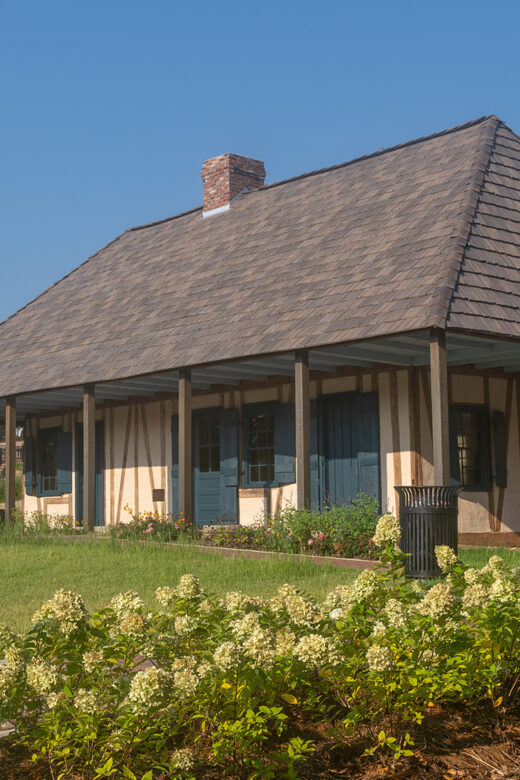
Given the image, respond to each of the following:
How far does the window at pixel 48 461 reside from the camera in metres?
22.3

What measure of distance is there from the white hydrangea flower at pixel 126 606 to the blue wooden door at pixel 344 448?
11.1 meters

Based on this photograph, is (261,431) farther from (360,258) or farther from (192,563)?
(192,563)

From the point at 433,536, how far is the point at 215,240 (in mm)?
11067

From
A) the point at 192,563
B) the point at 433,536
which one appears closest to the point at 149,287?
the point at 192,563

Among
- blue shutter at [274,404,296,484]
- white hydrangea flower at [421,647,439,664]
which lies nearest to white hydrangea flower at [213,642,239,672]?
white hydrangea flower at [421,647,439,664]

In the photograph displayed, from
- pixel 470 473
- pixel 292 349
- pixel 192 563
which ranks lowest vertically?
pixel 192 563

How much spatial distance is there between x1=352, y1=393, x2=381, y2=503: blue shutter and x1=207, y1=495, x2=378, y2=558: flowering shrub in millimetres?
1094

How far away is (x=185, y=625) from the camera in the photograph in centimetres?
445

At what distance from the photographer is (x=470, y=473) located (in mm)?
15750

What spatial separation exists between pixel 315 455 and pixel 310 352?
2613mm

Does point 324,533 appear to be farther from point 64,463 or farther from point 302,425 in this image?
point 64,463

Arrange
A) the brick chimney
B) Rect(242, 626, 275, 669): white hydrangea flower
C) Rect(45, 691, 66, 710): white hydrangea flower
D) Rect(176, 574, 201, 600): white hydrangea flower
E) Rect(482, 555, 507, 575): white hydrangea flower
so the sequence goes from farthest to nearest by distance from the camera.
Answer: the brick chimney → Rect(482, 555, 507, 575): white hydrangea flower → Rect(176, 574, 201, 600): white hydrangea flower → Rect(242, 626, 275, 669): white hydrangea flower → Rect(45, 691, 66, 710): white hydrangea flower

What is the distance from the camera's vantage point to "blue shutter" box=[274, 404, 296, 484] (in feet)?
55.3

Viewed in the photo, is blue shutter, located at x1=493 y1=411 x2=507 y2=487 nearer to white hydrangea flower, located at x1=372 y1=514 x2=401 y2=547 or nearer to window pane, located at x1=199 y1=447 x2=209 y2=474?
window pane, located at x1=199 y1=447 x2=209 y2=474
